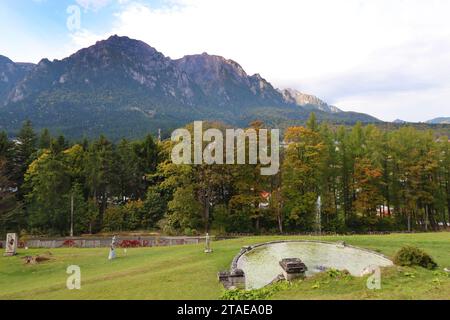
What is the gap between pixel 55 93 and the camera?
621ft

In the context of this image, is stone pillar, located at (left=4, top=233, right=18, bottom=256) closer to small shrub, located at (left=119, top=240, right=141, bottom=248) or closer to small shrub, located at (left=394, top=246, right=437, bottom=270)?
small shrub, located at (left=119, top=240, right=141, bottom=248)

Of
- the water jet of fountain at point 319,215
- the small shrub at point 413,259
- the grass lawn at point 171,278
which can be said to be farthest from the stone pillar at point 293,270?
the water jet of fountain at point 319,215

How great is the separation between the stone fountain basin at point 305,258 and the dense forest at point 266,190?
14958 mm

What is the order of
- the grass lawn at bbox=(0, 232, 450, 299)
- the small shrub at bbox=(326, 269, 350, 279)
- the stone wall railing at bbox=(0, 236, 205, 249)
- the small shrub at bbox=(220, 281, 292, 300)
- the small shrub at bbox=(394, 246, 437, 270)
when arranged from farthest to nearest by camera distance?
1. the stone wall railing at bbox=(0, 236, 205, 249)
2. the small shrub at bbox=(394, 246, 437, 270)
3. the small shrub at bbox=(326, 269, 350, 279)
4. the small shrub at bbox=(220, 281, 292, 300)
5. the grass lawn at bbox=(0, 232, 450, 299)

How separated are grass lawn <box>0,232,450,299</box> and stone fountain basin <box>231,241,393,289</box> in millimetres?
1074

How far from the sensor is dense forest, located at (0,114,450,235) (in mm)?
37406

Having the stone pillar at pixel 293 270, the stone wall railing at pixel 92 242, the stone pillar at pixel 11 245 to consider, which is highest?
the stone pillar at pixel 293 270

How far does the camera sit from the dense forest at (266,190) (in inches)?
1473

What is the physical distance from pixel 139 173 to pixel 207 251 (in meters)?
32.7

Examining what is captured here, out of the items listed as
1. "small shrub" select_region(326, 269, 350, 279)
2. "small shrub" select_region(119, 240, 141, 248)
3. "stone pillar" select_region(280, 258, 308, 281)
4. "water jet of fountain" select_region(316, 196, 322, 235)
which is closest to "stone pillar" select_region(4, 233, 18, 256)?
"small shrub" select_region(119, 240, 141, 248)

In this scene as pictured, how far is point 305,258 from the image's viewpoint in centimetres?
1870

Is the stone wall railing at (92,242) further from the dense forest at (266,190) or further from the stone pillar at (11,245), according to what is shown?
the dense forest at (266,190)

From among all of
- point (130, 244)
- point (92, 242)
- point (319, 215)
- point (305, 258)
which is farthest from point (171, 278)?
point (319, 215)
